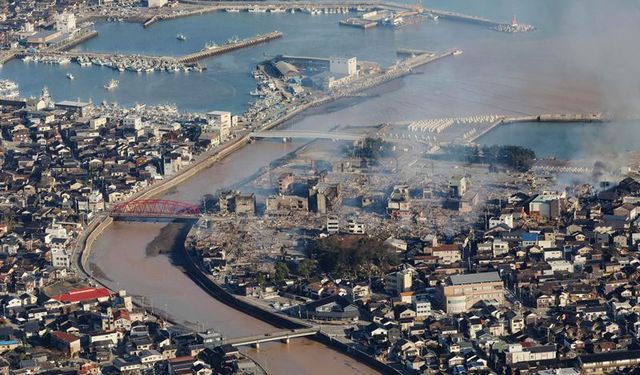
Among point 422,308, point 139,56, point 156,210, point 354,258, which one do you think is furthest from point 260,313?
point 139,56

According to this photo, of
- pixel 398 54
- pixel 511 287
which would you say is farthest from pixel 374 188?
pixel 398 54

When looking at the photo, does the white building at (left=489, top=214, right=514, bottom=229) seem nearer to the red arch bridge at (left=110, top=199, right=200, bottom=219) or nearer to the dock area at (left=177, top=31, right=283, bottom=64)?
the red arch bridge at (left=110, top=199, right=200, bottom=219)

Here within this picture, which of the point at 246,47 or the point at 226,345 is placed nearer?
the point at 226,345

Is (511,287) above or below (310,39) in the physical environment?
below

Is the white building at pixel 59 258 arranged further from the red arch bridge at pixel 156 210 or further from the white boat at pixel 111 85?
the white boat at pixel 111 85

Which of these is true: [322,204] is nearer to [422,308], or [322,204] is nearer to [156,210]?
[156,210]

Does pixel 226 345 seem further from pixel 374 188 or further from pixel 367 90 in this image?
pixel 367 90
